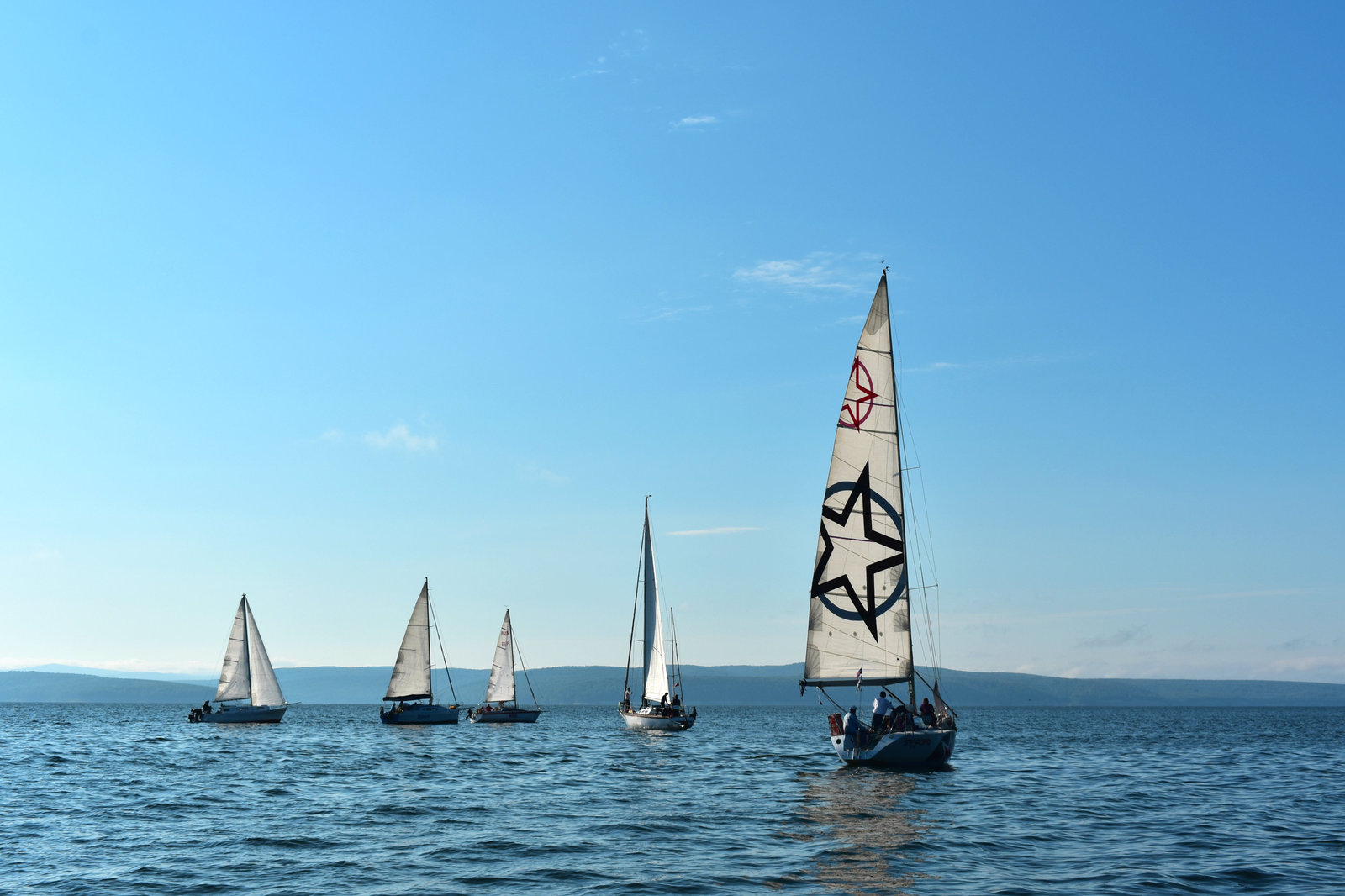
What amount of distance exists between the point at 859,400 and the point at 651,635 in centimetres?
4224

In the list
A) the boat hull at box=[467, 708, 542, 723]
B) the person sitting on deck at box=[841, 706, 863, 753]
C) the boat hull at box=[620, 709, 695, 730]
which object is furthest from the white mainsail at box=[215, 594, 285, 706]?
the person sitting on deck at box=[841, 706, 863, 753]

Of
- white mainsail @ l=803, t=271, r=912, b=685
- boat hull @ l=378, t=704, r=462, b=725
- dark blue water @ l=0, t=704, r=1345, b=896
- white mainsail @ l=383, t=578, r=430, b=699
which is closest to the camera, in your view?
dark blue water @ l=0, t=704, r=1345, b=896

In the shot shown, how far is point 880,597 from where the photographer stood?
3925 centimetres

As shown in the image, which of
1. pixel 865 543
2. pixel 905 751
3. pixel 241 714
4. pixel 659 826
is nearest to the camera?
pixel 659 826

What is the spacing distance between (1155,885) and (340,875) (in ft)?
52.7

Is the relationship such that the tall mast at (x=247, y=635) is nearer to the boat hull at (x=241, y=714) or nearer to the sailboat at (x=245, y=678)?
the sailboat at (x=245, y=678)

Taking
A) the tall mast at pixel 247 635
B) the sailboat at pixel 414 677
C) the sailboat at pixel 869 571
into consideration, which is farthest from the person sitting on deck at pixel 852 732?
the tall mast at pixel 247 635

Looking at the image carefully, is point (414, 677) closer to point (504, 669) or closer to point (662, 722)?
point (504, 669)

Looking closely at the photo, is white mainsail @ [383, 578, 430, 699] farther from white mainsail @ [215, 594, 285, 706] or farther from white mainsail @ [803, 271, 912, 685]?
white mainsail @ [803, 271, 912, 685]

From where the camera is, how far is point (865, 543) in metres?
39.5

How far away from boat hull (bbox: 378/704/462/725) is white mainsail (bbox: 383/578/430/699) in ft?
6.97

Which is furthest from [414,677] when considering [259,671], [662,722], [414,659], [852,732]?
[852,732]

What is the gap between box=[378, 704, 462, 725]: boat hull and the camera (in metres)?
95.6

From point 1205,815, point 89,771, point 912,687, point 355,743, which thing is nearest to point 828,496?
point 912,687
